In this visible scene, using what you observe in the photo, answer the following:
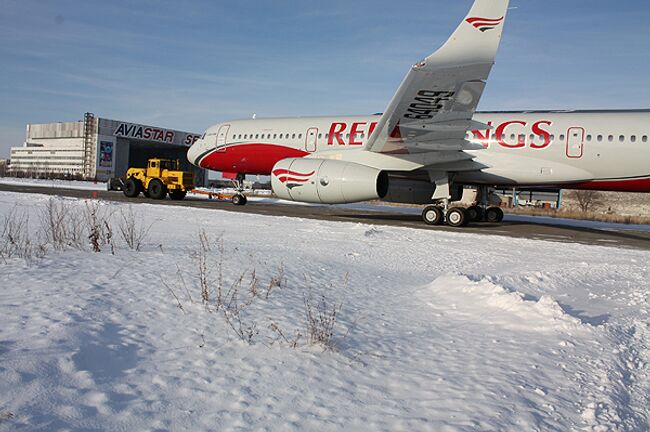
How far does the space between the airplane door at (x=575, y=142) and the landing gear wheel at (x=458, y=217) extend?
3.47 m

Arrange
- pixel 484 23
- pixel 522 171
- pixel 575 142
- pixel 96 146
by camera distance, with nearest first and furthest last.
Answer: pixel 484 23 → pixel 575 142 → pixel 522 171 → pixel 96 146

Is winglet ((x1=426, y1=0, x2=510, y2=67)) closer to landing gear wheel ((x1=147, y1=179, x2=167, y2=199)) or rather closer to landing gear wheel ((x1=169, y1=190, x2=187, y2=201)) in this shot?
landing gear wheel ((x1=147, y1=179, x2=167, y2=199))

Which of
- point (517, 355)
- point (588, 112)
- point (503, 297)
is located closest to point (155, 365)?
point (517, 355)

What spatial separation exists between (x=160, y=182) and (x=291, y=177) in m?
10.3

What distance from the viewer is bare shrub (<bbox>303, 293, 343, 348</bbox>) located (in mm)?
3268

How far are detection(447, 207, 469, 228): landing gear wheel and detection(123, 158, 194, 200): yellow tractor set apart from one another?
1313cm

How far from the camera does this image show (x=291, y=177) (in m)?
13.9

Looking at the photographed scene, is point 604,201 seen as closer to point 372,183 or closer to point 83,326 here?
point 372,183

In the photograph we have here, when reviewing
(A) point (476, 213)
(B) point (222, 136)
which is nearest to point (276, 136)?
(B) point (222, 136)

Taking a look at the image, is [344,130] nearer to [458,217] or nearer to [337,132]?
[337,132]

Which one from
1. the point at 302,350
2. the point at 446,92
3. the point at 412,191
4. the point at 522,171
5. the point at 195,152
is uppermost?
the point at 446,92

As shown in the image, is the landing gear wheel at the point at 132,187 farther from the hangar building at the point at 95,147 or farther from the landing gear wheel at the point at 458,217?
the hangar building at the point at 95,147

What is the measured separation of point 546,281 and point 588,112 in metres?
10.6

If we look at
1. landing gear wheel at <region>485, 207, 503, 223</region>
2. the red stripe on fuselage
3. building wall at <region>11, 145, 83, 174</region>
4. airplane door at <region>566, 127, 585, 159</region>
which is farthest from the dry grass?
building wall at <region>11, 145, 83, 174</region>
